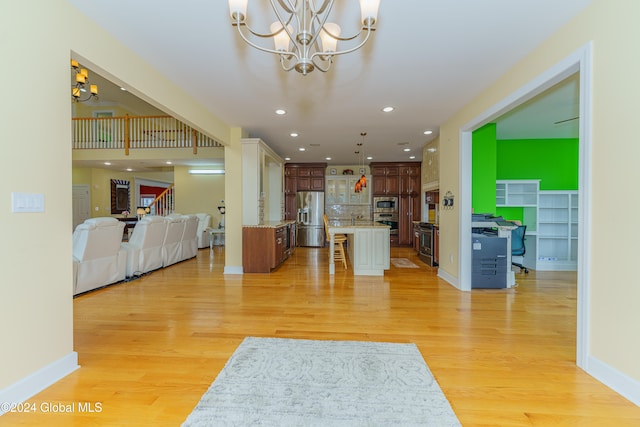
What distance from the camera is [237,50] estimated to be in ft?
8.68

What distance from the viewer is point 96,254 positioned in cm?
397

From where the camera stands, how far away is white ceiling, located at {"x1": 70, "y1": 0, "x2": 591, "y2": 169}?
7.00ft

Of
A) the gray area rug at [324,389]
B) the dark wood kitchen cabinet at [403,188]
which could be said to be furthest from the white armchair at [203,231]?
the gray area rug at [324,389]

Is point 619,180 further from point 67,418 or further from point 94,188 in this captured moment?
point 94,188

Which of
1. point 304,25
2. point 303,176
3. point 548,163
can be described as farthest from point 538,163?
point 304,25

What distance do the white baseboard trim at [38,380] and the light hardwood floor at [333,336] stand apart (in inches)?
2.3

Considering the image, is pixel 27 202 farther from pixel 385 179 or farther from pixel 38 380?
pixel 385 179

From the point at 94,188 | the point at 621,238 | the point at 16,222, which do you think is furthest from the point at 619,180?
the point at 94,188

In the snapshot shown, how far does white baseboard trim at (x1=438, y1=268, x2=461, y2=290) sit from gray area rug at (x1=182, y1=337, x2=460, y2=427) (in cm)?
228

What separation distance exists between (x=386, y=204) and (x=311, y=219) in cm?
233

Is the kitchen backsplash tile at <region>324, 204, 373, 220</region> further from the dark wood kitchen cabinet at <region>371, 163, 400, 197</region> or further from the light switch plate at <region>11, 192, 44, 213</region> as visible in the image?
the light switch plate at <region>11, 192, 44, 213</region>

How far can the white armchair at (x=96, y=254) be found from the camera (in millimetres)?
3758

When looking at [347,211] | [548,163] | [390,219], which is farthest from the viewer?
[347,211]

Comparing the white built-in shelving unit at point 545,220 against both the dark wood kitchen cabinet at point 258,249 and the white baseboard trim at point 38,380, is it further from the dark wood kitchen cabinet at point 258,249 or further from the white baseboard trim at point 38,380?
the white baseboard trim at point 38,380
